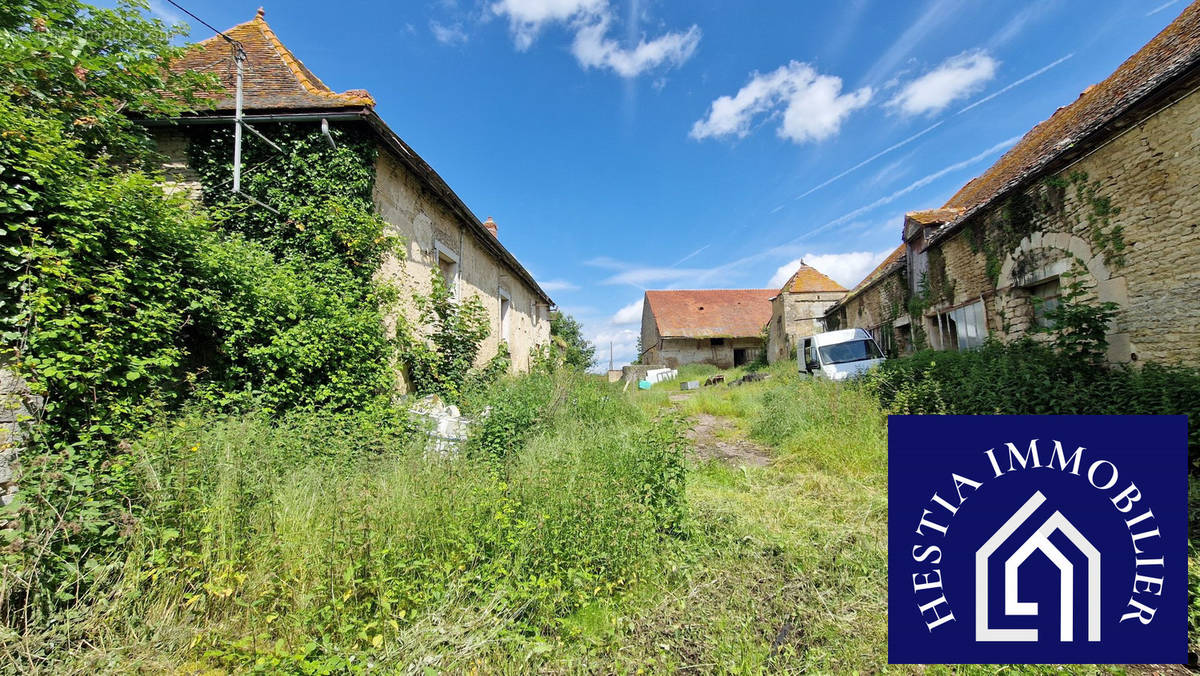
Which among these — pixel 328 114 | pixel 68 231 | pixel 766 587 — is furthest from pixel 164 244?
pixel 766 587

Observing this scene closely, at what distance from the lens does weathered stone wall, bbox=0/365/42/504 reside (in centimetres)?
254

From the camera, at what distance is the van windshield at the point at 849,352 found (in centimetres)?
1046

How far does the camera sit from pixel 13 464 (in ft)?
8.21

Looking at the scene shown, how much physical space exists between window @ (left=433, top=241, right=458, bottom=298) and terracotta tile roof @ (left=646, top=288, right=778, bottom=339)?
18.3m

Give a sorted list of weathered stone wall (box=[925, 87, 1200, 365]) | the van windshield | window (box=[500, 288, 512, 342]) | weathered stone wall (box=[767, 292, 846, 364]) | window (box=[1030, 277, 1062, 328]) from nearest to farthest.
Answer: weathered stone wall (box=[925, 87, 1200, 365]), window (box=[1030, 277, 1062, 328]), the van windshield, window (box=[500, 288, 512, 342]), weathered stone wall (box=[767, 292, 846, 364])

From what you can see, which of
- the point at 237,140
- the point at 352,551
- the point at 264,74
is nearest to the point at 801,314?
the point at 264,74

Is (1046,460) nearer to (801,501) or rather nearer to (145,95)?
(801,501)

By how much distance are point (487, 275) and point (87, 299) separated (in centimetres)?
777

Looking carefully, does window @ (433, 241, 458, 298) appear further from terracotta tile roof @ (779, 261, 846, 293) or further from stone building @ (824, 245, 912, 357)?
terracotta tile roof @ (779, 261, 846, 293)

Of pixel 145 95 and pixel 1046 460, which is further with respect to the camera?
pixel 145 95

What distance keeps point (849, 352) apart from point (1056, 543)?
9989mm

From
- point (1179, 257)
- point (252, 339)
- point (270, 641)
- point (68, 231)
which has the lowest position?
point (270, 641)

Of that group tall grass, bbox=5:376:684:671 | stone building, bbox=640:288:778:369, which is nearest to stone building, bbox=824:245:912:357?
stone building, bbox=640:288:778:369

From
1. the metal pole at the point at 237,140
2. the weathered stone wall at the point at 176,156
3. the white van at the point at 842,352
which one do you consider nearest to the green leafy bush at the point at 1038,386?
the white van at the point at 842,352
